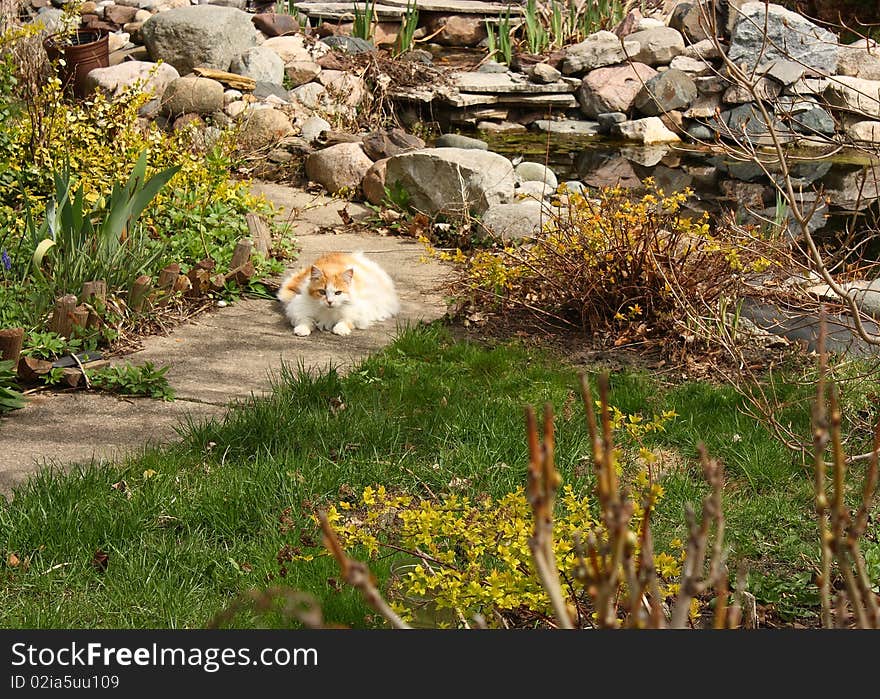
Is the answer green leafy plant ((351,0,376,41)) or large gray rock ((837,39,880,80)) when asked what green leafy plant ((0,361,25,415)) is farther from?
large gray rock ((837,39,880,80))

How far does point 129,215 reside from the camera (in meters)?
6.32

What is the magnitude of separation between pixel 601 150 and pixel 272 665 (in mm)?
13056

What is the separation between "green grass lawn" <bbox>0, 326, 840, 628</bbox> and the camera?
3479 millimetres

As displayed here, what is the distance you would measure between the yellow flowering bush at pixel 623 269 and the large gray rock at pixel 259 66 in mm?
8244

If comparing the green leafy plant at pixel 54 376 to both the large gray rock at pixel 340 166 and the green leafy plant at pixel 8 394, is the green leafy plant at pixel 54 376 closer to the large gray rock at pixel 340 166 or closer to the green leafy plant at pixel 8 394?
the green leafy plant at pixel 8 394

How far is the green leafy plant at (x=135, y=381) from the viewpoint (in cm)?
538

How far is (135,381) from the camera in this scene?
17.7ft

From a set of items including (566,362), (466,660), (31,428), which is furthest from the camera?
(566,362)

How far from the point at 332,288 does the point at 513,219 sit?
2.21 meters

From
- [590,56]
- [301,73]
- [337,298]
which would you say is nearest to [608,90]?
[590,56]

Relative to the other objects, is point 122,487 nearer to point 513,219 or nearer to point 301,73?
point 513,219

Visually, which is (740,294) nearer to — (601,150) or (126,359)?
(126,359)

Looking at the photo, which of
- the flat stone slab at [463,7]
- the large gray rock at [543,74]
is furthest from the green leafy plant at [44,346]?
the flat stone slab at [463,7]

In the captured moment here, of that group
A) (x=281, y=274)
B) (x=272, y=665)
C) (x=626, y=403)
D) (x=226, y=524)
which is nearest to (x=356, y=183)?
(x=281, y=274)
